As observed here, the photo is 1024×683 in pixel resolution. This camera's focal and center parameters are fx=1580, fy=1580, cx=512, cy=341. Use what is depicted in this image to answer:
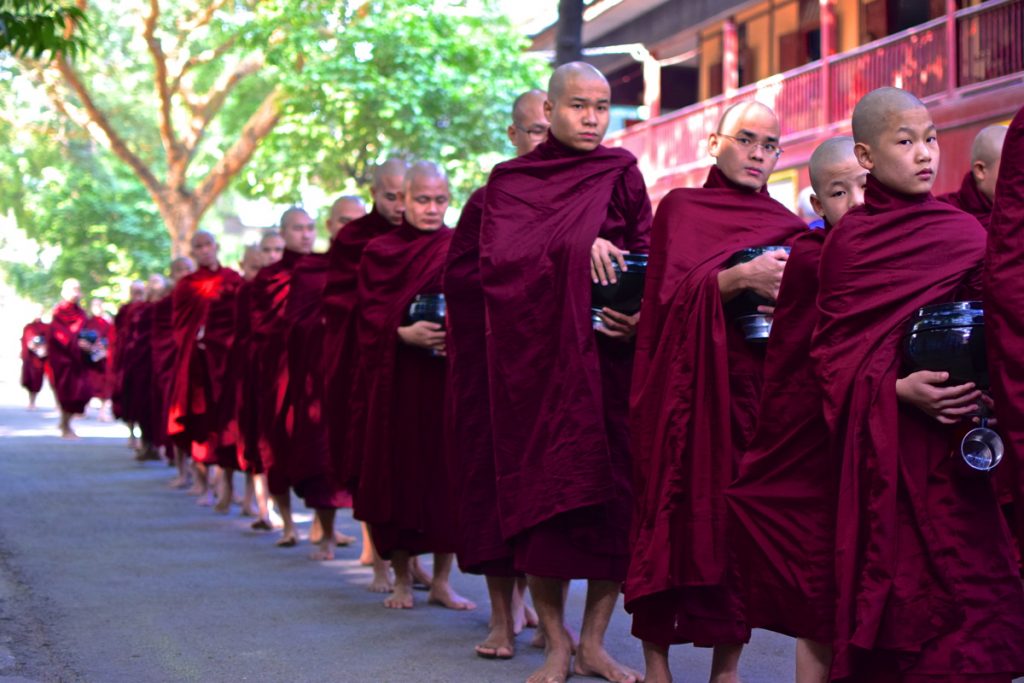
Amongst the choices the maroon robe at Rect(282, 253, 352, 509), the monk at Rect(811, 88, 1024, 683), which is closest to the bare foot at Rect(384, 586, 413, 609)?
the maroon robe at Rect(282, 253, 352, 509)

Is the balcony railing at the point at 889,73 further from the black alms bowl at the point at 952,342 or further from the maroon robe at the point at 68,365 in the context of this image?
the black alms bowl at the point at 952,342

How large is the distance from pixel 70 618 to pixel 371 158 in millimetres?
14892

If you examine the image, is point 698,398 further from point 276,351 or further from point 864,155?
point 276,351

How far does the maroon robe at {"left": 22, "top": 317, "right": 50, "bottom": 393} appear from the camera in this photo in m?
21.9

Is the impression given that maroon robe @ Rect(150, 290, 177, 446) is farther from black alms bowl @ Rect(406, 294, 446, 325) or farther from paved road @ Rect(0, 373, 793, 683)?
black alms bowl @ Rect(406, 294, 446, 325)

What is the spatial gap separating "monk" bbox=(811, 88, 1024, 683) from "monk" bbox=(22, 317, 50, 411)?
17.6 metres

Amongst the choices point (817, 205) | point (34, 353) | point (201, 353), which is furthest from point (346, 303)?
point (34, 353)

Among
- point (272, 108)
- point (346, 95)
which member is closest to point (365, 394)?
point (346, 95)

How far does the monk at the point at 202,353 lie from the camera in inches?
435

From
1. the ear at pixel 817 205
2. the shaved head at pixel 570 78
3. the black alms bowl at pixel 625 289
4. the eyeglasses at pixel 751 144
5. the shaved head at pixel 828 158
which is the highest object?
the shaved head at pixel 570 78

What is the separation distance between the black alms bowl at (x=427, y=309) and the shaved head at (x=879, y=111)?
9.80ft

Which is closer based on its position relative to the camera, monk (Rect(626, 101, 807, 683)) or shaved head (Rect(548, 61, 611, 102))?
monk (Rect(626, 101, 807, 683))

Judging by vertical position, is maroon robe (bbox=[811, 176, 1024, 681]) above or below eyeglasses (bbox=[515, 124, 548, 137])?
below

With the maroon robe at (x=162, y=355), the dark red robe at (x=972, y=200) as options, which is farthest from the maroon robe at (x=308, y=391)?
the maroon robe at (x=162, y=355)
